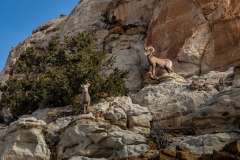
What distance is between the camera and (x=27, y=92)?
998 inches

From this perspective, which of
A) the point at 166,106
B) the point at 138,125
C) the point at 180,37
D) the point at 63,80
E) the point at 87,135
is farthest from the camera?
the point at 180,37

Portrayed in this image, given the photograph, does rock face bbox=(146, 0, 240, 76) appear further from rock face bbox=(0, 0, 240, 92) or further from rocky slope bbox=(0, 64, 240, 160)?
rocky slope bbox=(0, 64, 240, 160)

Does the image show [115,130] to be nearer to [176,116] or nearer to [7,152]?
[176,116]

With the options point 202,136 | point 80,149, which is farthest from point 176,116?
point 80,149

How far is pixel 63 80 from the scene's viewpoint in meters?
20.8

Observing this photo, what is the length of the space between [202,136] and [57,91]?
8881mm

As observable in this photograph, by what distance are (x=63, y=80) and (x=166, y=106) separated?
566 cm

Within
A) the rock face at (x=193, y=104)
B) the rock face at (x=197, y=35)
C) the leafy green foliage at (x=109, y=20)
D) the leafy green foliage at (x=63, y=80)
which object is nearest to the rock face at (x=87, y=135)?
the rock face at (x=193, y=104)

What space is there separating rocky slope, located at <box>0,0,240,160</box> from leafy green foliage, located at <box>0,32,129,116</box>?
1.07 meters

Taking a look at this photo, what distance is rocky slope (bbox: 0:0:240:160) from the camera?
15.3 metres

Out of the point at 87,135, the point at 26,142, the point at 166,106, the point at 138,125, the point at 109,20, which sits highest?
the point at 109,20

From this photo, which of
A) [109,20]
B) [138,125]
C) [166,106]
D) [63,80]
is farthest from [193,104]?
[109,20]

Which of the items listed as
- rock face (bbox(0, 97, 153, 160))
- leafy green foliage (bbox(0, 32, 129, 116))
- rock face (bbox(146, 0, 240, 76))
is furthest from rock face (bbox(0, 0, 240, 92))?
rock face (bbox(0, 97, 153, 160))

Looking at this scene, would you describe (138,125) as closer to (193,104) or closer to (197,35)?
(193,104)
